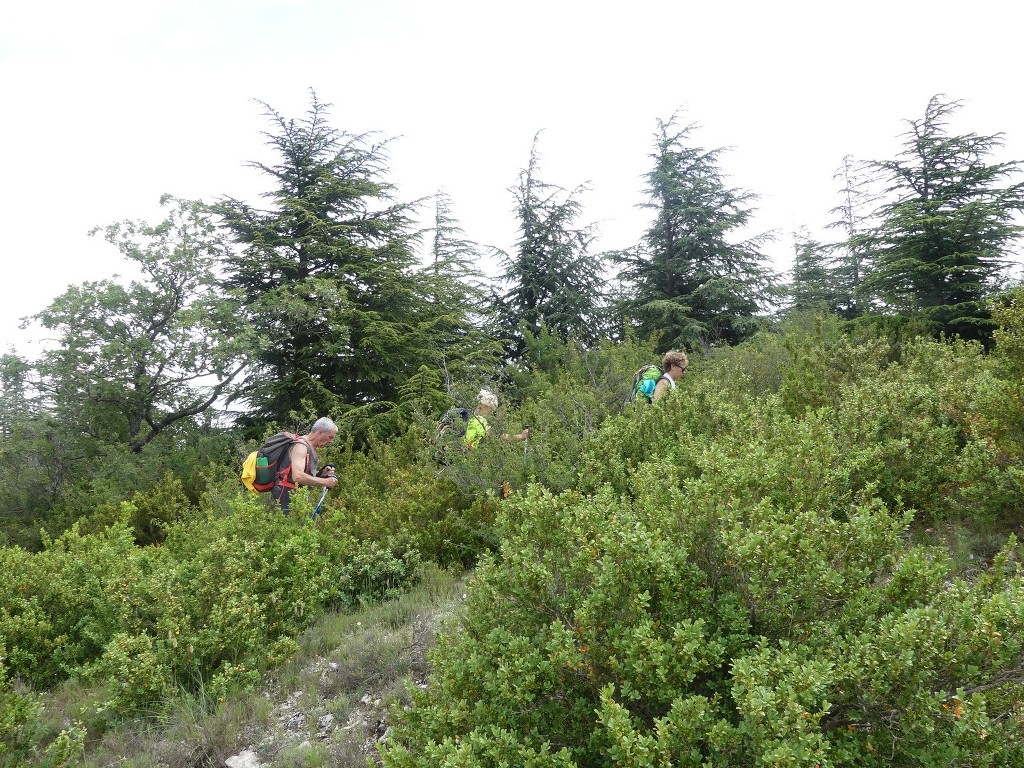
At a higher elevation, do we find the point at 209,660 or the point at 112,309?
the point at 112,309

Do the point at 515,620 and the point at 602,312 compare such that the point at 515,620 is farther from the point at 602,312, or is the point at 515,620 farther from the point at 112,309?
the point at 602,312

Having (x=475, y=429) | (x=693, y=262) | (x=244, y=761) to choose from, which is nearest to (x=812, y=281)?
(x=693, y=262)

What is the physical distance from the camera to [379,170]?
44.3 feet

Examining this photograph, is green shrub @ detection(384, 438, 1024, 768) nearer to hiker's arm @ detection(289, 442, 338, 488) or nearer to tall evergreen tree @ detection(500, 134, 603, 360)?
hiker's arm @ detection(289, 442, 338, 488)

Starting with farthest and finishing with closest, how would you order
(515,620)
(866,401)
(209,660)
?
(866,401) < (209,660) < (515,620)

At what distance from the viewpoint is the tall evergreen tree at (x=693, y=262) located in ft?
49.8

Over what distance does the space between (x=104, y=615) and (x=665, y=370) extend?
591 cm

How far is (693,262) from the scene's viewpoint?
16.4 m

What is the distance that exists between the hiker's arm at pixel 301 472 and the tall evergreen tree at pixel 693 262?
34.9ft

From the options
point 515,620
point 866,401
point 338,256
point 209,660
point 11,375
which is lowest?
point 209,660

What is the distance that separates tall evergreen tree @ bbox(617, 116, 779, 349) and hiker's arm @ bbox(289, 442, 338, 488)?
1065 cm

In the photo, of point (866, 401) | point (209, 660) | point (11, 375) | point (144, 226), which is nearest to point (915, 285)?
point (866, 401)

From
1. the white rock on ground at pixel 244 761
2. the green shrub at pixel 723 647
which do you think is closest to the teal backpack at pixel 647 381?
the green shrub at pixel 723 647

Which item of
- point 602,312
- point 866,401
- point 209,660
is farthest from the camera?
point 602,312
